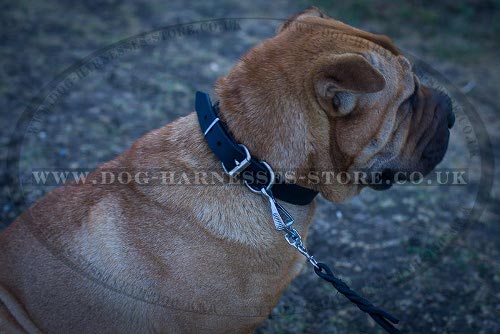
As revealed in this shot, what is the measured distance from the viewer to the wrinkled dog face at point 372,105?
2.41 m

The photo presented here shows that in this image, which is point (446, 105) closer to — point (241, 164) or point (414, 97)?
point (414, 97)

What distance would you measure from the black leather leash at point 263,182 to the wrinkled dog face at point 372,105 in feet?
0.95

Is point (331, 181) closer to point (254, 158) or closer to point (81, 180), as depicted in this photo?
point (254, 158)

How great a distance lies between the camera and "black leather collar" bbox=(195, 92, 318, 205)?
8.16ft

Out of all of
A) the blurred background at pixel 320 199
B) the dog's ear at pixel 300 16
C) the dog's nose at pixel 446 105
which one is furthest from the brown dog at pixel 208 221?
the blurred background at pixel 320 199

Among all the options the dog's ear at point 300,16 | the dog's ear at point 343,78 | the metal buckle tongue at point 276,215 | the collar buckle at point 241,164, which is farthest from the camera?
the dog's ear at point 300,16

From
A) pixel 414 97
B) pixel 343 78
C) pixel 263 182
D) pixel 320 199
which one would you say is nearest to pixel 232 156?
pixel 263 182

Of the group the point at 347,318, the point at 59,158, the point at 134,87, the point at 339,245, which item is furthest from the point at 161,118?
the point at 347,318

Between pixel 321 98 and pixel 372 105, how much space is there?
0.33 metres

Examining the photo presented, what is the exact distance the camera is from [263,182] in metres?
2.56

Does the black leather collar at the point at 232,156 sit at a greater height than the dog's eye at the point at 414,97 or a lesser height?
lesser

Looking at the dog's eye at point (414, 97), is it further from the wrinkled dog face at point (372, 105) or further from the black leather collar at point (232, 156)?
the black leather collar at point (232, 156)

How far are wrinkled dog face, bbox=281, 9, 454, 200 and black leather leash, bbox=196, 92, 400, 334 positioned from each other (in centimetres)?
29

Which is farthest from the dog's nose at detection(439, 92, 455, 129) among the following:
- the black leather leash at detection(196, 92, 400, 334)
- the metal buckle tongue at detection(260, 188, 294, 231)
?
the metal buckle tongue at detection(260, 188, 294, 231)
